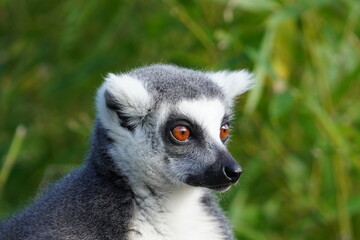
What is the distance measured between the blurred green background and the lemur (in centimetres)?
98

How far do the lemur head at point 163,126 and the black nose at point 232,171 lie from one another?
0.26 feet

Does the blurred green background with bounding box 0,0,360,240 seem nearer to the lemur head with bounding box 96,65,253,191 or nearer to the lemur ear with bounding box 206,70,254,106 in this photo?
the lemur ear with bounding box 206,70,254,106

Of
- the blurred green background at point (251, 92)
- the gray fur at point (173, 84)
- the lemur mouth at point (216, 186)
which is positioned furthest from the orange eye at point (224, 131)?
the blurred green background at point (251, 92)

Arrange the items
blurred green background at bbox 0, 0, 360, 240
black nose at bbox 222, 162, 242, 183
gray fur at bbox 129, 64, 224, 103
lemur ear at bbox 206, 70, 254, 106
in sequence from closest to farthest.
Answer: black nose at bbox 222, 162, 242, 183 → gray fur at bbox 129, 64, 224, 103 → lemur ear at bbox 206, 70, 254, 106 → blurred green background at bbox 0, 0, 360, 240

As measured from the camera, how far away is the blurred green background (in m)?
5.09

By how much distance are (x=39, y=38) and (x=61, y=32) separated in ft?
0.51

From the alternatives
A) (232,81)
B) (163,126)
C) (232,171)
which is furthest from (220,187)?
(232,81)

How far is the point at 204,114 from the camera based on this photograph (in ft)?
12.2

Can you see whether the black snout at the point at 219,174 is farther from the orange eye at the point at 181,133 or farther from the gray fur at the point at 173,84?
the gray fur at the point at 173,84

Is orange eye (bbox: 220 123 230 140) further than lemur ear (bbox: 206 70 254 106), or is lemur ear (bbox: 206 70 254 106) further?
lemur ear (bbox: 206 70 254 106)

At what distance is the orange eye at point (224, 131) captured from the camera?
12.6ft

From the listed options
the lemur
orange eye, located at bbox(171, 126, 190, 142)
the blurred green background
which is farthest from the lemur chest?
the blurred green background

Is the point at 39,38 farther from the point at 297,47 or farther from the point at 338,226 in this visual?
the point at 338,226

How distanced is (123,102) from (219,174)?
0.51 m
